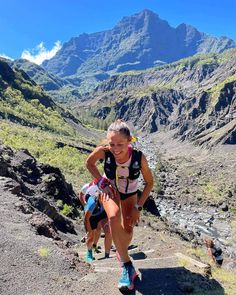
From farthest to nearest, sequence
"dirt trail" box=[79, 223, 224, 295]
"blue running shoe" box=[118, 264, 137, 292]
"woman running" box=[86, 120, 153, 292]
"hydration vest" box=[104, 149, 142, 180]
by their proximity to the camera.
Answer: "hydration vest" box=[104, 149, 142, 180] < "dirt trail" box=[79, 223, 224, 295] < "woman running" box=[86, 120, 153, 292] < "blue running shoe" box=[118, 264, 137, 292]

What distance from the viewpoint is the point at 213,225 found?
8356cm

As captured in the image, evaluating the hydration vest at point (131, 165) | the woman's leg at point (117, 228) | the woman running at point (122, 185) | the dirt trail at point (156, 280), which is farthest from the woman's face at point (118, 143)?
the dirt trail at point (156, 280)

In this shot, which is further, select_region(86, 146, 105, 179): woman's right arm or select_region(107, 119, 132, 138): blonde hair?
select_region(86, 146, 105, 179): woman's right arm

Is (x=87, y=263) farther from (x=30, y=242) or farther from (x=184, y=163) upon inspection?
(x=184, y=163)

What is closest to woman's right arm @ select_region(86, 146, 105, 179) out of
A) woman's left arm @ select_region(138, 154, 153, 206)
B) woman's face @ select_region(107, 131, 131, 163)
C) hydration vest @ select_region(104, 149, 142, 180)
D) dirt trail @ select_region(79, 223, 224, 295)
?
hydration vest @ select_region(104, 149, 142, 180)

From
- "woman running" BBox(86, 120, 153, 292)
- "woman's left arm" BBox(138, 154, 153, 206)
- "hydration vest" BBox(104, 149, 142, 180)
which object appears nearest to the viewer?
"woman running" BBox(86, 120, 153, 292)

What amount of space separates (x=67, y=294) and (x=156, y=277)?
2182mm

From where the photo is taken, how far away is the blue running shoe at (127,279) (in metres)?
9.85

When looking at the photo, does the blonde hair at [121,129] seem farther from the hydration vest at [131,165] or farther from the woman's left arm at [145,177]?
the woman's left arm at [145,177]

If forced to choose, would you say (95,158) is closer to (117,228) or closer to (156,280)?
(117,228)

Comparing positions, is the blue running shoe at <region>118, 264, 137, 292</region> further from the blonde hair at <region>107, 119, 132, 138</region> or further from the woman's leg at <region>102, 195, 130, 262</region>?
the blonde hair at <region>107, 119, 132, 138</region>

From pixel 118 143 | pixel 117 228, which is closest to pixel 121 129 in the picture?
pixel 118 143

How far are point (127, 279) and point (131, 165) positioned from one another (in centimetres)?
248

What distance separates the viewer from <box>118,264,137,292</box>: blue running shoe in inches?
388
